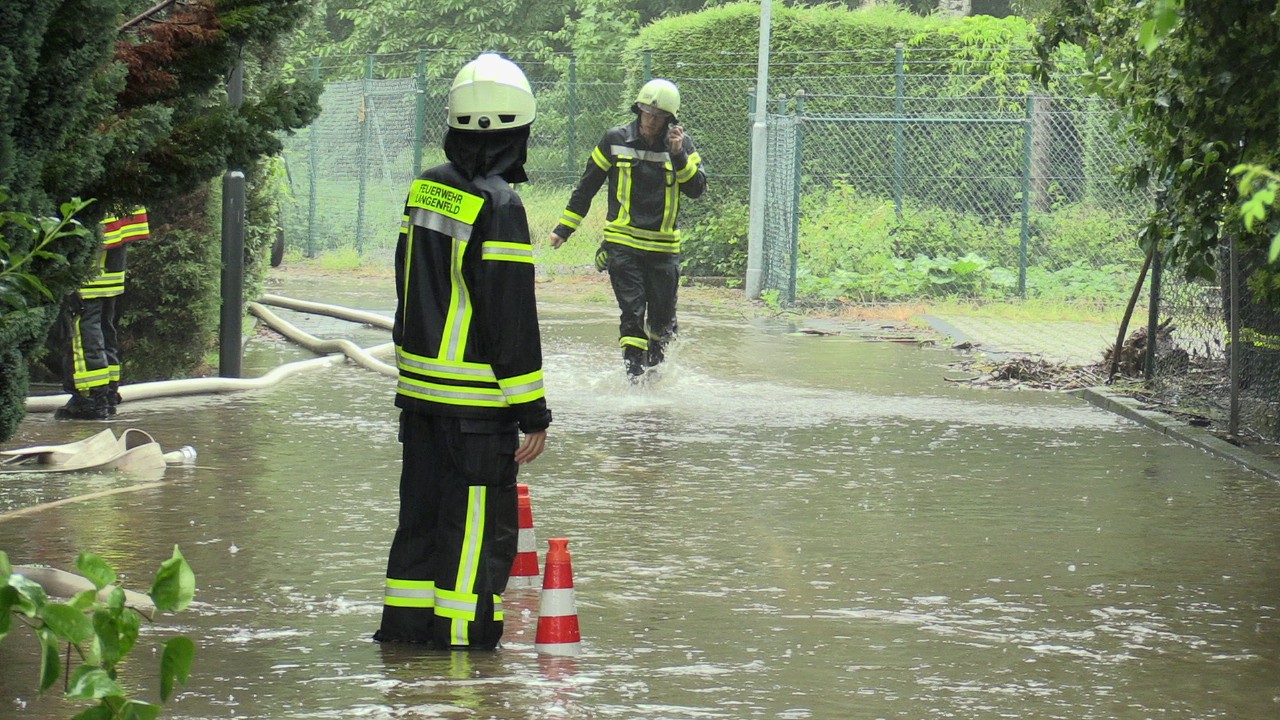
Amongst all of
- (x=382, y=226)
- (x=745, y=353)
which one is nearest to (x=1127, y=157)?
(x=745, y=353)

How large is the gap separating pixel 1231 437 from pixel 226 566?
6.47m

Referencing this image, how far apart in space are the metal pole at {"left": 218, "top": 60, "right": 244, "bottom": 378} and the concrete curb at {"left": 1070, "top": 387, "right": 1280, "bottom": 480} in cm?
603

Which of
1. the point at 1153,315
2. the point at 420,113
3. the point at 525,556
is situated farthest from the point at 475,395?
the point at 420,113

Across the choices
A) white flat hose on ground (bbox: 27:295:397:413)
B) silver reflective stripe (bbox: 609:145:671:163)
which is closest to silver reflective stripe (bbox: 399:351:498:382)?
white flat hose on ground (bbox: 27:295:397:413)

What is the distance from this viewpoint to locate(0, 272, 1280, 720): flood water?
17.3ft

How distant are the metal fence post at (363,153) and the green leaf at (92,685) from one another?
80.0ft

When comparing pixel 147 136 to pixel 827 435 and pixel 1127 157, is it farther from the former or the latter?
pixel 1127 157

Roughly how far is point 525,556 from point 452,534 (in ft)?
3.46

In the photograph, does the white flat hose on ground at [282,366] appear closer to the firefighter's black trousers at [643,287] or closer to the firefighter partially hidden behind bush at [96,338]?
the firefighter partially hidden behind bush at [96,338]

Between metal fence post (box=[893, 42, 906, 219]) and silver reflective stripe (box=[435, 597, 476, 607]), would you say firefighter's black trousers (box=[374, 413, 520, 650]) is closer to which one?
silver reflective stripe (box=[435, 597, 476, 607])

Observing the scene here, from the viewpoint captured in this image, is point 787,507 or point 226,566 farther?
point 787,507

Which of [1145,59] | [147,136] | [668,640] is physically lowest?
[668,640]

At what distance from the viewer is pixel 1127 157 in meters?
22.3

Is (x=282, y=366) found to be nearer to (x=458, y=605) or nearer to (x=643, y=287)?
(x=643, y=287)
